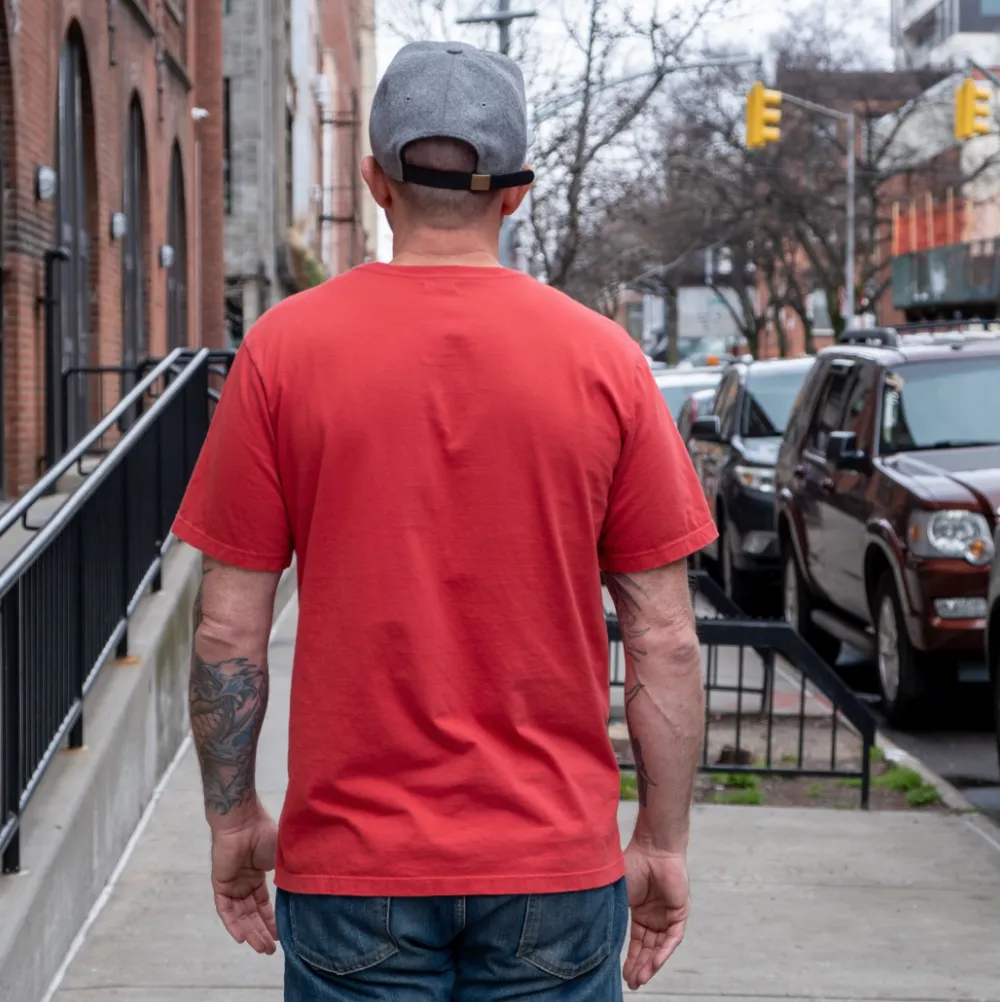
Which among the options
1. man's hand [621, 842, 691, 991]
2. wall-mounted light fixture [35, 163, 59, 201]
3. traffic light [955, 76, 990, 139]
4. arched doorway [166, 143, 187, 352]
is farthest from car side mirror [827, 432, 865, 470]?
traffic light [955, 76, 990, 139]

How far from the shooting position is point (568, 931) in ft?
8.32

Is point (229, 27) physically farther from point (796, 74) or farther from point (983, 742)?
point (983, 742)

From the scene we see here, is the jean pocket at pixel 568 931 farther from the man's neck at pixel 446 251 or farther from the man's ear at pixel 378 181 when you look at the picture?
the man's ear at pixel 378 181

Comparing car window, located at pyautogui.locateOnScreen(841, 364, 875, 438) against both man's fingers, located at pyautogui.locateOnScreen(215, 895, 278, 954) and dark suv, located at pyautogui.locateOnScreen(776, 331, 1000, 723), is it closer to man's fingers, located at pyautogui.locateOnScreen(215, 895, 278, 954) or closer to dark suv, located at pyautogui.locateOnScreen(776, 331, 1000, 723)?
dark suv, located at pyautogui.locateOnScreen(776, 331, 1000, 723)

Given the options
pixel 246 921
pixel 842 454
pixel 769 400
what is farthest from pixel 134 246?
pixel 246 921

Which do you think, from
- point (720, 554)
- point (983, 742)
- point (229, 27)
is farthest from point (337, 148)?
point (983, 742)

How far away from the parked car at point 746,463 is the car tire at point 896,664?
4.02m

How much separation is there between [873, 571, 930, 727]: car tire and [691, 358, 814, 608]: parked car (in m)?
4.02

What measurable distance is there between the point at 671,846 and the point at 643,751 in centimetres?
15

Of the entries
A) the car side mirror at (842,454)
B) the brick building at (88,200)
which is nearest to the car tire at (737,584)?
the car side mirror at (842,454)

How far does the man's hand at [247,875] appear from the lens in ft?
9.16

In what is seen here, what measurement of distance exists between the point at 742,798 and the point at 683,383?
612 inches

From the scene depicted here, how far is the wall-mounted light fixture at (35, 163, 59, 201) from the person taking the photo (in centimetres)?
1438

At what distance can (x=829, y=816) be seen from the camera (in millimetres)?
7562
